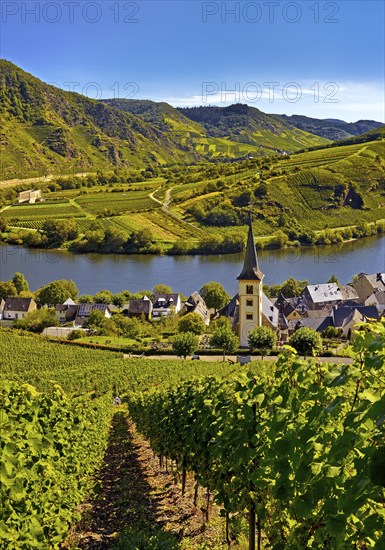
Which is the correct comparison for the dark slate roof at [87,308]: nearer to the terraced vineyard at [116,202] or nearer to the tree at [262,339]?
the tree at [262,339]

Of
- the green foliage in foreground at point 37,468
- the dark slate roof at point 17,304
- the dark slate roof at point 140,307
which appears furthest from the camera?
the dark slate roof at point 17,304

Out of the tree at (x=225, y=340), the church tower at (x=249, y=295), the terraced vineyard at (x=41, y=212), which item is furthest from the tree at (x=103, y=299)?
the terraced vineyard at (x=41, y=212)

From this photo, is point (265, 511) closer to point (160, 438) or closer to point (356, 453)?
point (356, 453)

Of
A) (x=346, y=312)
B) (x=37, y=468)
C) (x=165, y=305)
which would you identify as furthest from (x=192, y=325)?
(x=37, y=468)

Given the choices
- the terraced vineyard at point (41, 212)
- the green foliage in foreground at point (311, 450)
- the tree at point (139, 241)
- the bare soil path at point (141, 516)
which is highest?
the terraced vineyard at point (41, 212)

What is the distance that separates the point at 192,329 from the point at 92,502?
106 feet

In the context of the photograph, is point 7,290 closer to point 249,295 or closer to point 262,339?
point 249,295

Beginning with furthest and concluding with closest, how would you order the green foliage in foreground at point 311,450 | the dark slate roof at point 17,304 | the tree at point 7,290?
1. the tree at point 7,290
2. the dark slate roof at point 17,304
3. the green foliage in foreground at point 311,450

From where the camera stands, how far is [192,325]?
4141 cm

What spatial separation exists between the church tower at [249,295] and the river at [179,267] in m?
19.7

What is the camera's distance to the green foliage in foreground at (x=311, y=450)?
2457 mm

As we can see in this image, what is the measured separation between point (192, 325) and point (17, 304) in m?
18.5

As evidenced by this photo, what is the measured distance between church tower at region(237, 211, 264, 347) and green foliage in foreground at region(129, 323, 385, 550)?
31.1 m

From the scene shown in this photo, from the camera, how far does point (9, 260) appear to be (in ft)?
264
